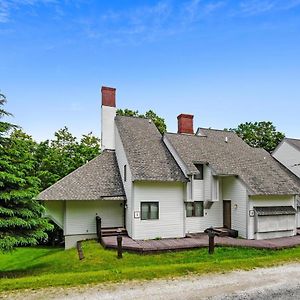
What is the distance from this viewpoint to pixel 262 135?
1628 inches

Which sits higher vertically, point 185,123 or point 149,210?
point 185,123

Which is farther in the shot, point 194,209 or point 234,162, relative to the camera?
point 234,162

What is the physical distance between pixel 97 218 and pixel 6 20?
36.2 feet

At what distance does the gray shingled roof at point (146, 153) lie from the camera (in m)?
16.4

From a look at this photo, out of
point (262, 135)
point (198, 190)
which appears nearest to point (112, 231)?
point (198, 190)

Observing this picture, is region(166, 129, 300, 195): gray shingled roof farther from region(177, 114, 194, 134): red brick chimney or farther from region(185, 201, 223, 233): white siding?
region(185, 201, 223, 233): white siding

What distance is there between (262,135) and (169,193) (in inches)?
1151

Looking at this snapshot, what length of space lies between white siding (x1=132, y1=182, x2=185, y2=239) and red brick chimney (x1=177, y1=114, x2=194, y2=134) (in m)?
6.67

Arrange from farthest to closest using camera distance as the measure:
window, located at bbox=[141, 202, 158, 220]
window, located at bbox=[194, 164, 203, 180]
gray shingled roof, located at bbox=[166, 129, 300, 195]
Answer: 1. window, located at bbox=[194, 164, 203, 180]
2. gray shingled roof, located at bbox=[166, 129, 300, 195]
3. window, located at bbox=[141, 202, 158, 220]

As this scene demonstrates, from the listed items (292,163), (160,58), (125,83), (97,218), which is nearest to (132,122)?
(125,83)

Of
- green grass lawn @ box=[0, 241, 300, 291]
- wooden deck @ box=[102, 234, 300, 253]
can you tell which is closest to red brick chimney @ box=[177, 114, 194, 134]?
wooden deck @ box=[102, 234, 300, 253]

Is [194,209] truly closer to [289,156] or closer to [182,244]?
[182,244]

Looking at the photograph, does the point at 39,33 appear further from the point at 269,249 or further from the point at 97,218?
the point at 269,249

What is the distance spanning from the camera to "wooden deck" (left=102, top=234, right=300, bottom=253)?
1342cm
